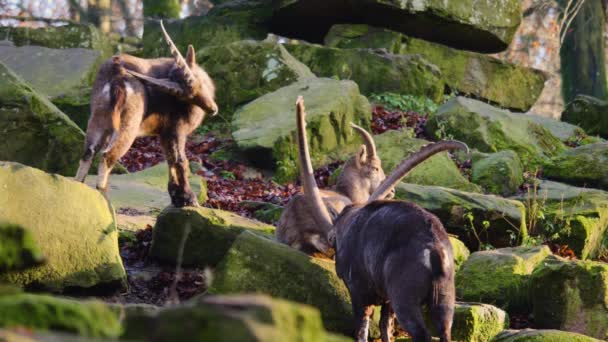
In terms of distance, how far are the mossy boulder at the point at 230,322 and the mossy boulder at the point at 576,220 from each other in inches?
359

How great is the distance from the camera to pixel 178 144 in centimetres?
978

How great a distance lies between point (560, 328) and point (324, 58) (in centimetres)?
1131

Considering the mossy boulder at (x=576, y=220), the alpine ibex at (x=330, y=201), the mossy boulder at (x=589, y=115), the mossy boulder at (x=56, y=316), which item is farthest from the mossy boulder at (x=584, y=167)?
the mossy boulder at (x=56, y=316)

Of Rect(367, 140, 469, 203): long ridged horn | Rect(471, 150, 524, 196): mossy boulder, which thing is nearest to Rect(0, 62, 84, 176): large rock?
Rect(367, 140, 469, 203): long ridged horn

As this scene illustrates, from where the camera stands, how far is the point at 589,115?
1972 cm

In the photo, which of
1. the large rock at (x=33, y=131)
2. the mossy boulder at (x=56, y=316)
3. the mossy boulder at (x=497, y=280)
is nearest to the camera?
the mossy boulder at (x=56, y=316)

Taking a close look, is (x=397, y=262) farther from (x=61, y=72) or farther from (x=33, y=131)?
(x=61, y=72)

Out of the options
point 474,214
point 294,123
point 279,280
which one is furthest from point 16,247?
point 294,123

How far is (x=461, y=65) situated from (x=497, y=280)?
11.8 metres

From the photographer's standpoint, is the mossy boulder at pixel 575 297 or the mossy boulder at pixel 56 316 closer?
the mossy boulder at pixel 56 316

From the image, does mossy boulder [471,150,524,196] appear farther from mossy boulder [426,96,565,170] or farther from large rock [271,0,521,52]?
large rock [271,0,521,52]

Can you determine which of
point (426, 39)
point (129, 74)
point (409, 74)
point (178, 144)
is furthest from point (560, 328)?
point (426, 39)

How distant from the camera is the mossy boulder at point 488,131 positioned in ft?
52.3

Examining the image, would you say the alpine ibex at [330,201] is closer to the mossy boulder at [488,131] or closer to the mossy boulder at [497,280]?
the mossy boulder at [497,280]
